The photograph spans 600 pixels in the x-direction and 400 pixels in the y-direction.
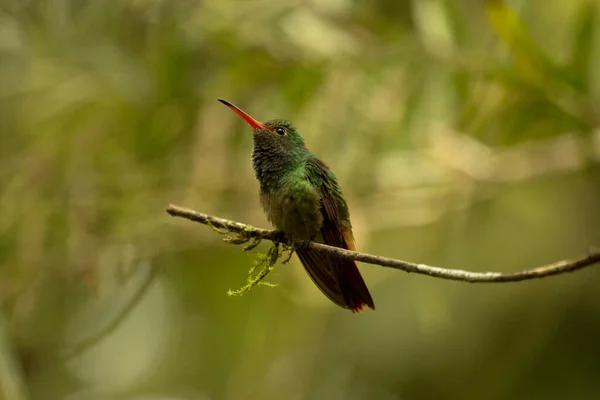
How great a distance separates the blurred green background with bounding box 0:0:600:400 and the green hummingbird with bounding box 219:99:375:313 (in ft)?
3.16

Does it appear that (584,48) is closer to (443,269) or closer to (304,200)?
(304,200)

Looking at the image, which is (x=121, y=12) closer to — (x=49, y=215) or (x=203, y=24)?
(x=203, y=24)

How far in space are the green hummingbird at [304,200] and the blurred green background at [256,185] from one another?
96cm

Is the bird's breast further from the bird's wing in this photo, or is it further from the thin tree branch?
the thin tree branch

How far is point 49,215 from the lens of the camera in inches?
Answer: 163

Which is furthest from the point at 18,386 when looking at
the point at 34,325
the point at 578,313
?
the point at 578,313

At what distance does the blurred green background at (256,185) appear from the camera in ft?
10.7

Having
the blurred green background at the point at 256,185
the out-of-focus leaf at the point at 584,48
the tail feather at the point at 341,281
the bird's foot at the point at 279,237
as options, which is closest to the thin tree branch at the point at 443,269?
the tail feather at the point at 341,281

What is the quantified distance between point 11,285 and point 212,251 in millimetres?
1290

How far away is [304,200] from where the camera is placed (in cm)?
201

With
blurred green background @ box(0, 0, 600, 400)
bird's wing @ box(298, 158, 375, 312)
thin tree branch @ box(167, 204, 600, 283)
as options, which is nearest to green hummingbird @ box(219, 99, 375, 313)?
bird's wing @ box(298, 158, 375, 312)

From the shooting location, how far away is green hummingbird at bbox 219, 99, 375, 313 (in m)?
1.79

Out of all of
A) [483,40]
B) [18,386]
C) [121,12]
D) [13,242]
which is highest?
[483,40]

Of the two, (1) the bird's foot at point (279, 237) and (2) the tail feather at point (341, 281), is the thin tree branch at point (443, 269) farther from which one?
(1) the bird's foot at point (279, 237)
